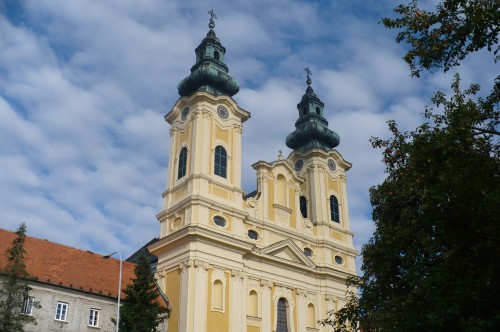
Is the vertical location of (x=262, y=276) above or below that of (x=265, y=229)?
below

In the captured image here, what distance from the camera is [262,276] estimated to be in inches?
1441

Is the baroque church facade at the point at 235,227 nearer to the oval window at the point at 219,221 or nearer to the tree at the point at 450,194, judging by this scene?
the oval window at the point at 219,221

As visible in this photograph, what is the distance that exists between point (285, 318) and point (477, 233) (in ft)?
88.7

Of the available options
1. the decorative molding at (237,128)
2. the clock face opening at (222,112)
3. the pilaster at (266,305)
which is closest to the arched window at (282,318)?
the pilaster at (266,305)

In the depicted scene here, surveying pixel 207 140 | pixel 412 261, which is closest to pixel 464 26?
pixel 412 261

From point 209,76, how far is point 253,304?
1615 centimetres

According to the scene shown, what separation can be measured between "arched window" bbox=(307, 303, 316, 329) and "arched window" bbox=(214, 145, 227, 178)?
11191 millimetres

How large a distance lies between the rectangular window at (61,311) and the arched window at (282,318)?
14.1 metres

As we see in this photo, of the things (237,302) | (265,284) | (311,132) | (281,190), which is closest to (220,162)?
(281,190)

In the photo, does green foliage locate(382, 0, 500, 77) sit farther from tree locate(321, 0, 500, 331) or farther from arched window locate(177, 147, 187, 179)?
arched window locate(177, 147, 187, 179)

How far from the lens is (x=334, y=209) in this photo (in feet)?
145

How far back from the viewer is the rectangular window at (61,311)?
92.8 feet

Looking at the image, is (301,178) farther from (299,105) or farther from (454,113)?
(454,113)

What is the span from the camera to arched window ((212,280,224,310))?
107 feet
